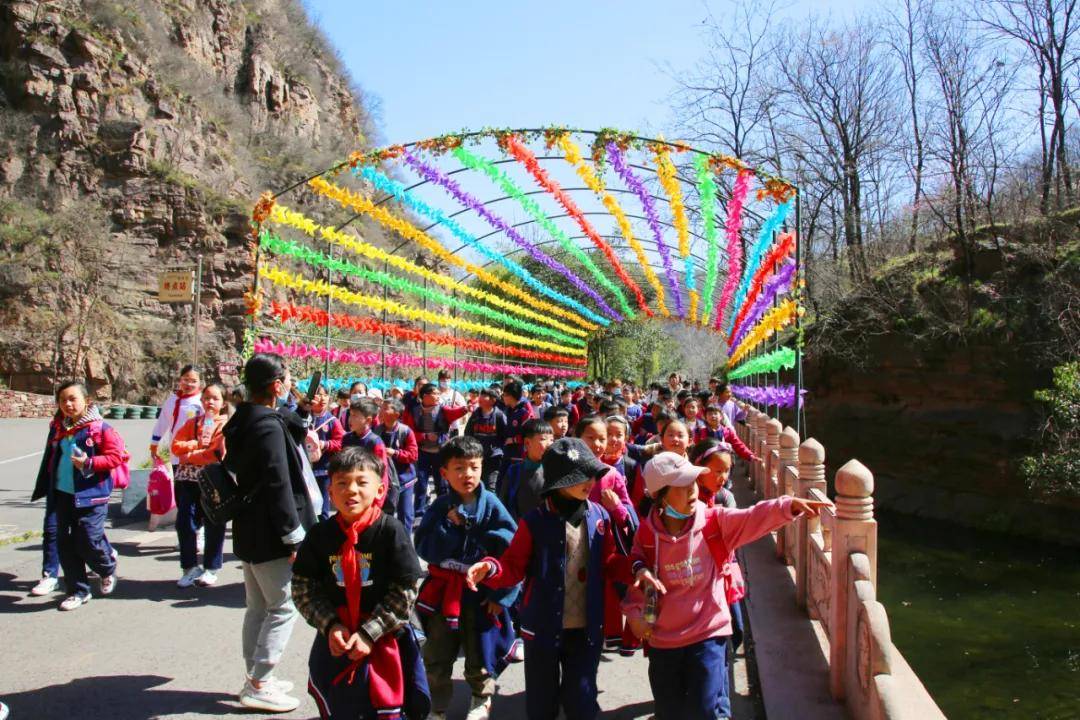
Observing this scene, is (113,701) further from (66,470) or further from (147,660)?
(66,470)

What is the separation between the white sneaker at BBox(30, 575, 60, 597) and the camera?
621 cm

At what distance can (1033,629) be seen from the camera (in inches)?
398

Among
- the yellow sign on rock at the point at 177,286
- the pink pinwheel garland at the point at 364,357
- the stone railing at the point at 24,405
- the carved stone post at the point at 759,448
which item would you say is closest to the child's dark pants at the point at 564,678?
the pink pinwheel garland at the point at 364,357

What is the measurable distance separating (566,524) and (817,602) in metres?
2.51

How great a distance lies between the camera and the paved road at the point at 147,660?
4.33m

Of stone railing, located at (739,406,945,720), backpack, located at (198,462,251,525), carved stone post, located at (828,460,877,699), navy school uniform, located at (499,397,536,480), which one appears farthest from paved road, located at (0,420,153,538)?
carved stone post, located at (828,460,877,699)

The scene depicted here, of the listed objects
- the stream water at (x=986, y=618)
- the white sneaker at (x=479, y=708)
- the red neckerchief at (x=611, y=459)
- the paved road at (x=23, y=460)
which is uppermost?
the red neckerchief at (x=611, y=459)

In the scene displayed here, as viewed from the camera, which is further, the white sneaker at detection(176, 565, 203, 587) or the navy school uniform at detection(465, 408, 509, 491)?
the navy school uniform at detection(465, 408, 509, 491)

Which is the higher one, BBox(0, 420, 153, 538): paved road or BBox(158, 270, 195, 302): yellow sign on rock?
BBox(158, 270, 195, 302): yellow sign on rock

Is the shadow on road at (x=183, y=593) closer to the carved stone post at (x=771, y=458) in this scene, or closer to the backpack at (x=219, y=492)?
the backpack at (x=219, y=492)

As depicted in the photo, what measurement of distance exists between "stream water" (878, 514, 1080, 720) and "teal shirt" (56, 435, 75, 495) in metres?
7.74

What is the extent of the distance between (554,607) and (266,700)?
171 cm

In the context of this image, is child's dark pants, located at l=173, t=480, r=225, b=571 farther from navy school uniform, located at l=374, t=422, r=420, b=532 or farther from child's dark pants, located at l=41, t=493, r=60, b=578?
navy school uniform, located at l=374, t=422, r=420, b=532

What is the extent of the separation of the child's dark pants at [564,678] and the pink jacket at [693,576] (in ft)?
1.02
